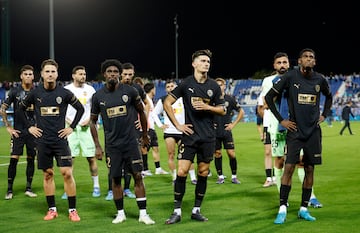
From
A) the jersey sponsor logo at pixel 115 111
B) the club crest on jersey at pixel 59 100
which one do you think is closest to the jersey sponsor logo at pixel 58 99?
the club crest on jersey at pixel 59 100

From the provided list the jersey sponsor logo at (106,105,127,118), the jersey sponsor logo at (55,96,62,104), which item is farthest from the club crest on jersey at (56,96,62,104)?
the jersey sponsor logo at (106,105,127,118)

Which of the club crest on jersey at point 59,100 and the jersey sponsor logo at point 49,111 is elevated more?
the club crest on jersey at point 59,100

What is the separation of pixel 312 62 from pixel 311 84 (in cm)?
31

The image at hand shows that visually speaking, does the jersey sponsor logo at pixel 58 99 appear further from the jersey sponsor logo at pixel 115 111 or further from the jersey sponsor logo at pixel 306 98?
the jersey sponsor logo at pixel 306 98

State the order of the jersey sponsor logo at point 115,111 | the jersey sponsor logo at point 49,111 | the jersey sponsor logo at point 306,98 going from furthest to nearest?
the jersey sponsor logo at point 49,111
the jersey sponsor logo at point 115,111
the jersey sponsor logo at point 306,98

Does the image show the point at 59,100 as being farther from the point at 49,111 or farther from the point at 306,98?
the point at 306,98

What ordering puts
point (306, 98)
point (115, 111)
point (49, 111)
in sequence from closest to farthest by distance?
1. point (306, 98)
2. point (115, 111)
3. point (49, 111)

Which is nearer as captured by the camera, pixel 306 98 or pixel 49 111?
pixel 306 98

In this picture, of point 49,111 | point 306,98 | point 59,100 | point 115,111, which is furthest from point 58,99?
point 306,98

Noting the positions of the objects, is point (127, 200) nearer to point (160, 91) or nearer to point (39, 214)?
point (39, 214)

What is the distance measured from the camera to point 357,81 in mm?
53312

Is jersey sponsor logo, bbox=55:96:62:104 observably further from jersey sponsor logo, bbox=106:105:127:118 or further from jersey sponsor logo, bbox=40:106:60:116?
jersey sponsor logo, bbox=106:105:127:118

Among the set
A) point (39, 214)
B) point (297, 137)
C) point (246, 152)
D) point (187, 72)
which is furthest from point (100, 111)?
point (187, 72)

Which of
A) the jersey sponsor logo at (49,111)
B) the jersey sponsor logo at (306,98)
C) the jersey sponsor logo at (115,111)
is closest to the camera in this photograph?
the jersey sponsor logo at (306,98)
